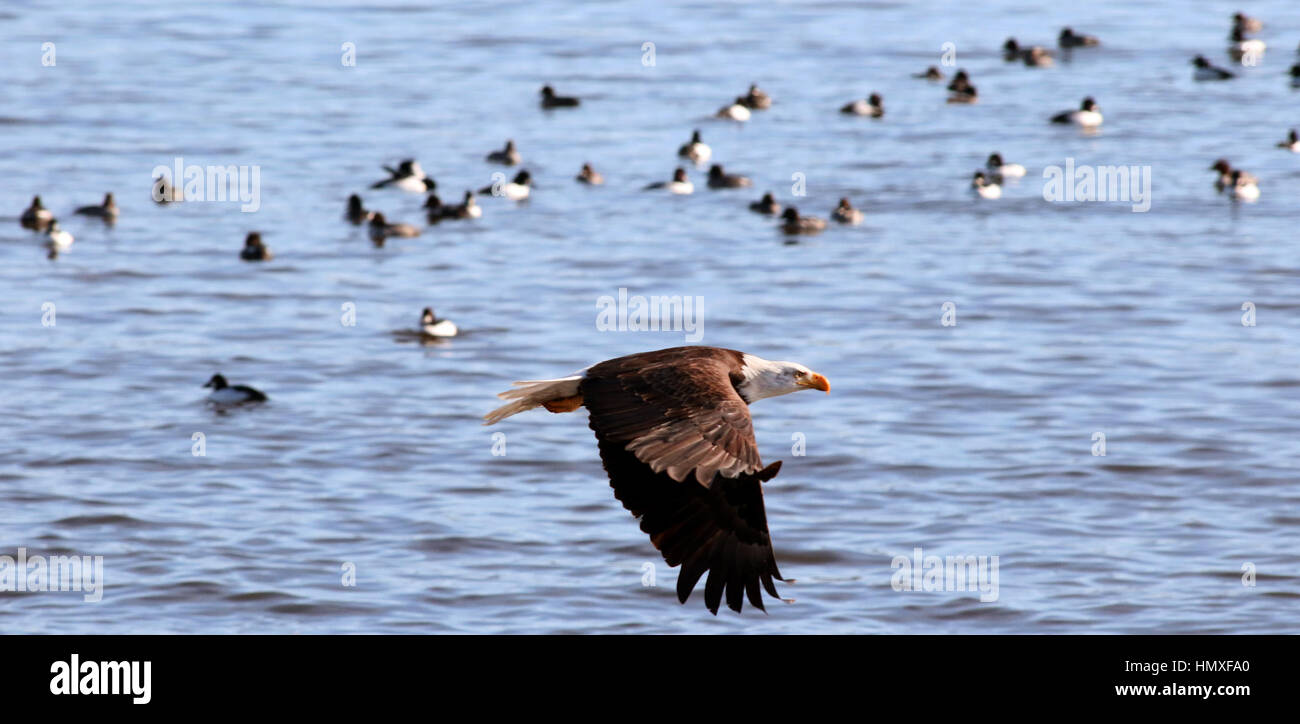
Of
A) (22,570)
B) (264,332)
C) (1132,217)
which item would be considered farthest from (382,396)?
(1132,217)

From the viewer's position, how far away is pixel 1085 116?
41938mm

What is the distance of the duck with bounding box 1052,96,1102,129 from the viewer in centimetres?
4200

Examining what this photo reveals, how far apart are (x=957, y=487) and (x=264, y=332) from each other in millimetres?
11913

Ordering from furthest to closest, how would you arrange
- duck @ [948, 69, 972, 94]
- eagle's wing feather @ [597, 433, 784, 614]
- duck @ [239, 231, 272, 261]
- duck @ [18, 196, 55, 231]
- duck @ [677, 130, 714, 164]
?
duck @ [948, 69, 972, 94] < duck @ [677, 130, 714, 164] < duck @ [18, 196, 55, 231] < duck @ [239, 231, 272, 261] < eagle's wing feather @ [597, 433, 784, 614]

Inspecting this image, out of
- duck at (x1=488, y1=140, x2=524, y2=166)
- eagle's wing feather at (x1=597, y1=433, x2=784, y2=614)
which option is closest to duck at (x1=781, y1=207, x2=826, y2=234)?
duck at (x1=488, y1=140, x2=524, y2=166)

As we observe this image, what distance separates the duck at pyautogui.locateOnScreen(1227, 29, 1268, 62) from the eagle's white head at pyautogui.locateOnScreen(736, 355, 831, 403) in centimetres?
4196

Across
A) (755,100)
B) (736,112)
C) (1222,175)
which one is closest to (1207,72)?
(1222,175)

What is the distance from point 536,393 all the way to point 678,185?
84.5 ft

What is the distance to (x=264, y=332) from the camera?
29.6 metres

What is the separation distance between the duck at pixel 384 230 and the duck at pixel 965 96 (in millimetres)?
15809

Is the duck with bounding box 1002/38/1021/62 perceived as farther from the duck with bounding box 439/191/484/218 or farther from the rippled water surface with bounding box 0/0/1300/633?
the duck with bounding box 439/191/484/218

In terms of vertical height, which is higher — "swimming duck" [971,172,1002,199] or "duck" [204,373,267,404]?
"swimming duck" [971,172,1002,199]

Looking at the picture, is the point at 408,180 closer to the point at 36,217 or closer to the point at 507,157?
the point at 507,157

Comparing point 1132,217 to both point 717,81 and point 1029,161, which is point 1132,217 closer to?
point 1029,161
